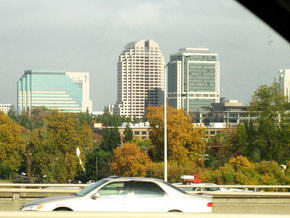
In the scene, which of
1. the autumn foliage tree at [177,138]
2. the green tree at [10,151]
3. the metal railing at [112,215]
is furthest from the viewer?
the autumn foliage tree at [177,138]

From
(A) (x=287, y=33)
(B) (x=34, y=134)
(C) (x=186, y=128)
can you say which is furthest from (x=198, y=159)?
(A) (x=287, y=33)

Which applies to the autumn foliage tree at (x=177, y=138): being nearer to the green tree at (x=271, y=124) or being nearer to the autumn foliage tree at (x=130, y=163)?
the autumn foliage tree at (x=130, y=163)

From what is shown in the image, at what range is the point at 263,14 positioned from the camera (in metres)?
5.00

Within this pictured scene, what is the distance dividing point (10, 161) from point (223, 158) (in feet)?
73.8

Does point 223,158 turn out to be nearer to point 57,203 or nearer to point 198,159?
point 198,159

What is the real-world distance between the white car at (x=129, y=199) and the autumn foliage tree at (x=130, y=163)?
51.9 meters

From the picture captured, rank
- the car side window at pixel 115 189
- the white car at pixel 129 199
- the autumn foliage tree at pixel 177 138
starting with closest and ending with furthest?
1. the white car at pixel 129 199
2. the car side window at pixel 115 189
3. the autumn foliage tree at pixel 177 138

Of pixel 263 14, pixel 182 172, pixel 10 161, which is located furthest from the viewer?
pixel 10 161

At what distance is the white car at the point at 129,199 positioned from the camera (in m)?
15.0

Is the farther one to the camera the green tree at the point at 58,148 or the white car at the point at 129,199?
the green tree at the point at 58,148

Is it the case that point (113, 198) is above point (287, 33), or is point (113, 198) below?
below

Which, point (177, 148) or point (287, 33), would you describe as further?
point (177, 148)

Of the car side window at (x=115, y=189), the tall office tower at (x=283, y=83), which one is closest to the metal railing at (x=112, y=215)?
the car side window at (x=115, y=189)

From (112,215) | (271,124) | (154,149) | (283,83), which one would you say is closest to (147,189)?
(112,215)
